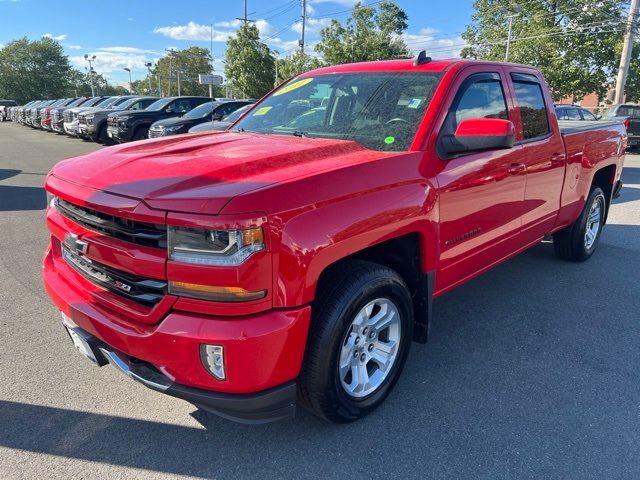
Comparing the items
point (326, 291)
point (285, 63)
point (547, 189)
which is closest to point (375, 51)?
point (285, 63)

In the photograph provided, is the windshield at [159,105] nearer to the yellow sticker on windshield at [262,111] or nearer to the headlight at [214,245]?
the yellow sticker on windshield at [262,111]

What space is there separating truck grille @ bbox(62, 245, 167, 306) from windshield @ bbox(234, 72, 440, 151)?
Answer: 59.1 inches

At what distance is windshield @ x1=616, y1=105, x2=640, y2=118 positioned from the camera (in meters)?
19.3

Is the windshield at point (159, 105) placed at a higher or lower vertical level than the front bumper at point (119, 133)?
higher

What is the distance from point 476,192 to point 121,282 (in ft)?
7.25

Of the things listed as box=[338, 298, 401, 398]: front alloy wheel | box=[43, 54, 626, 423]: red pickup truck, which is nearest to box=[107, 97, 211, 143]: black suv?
box=[43, 54, 626, 423]: red pickup truck

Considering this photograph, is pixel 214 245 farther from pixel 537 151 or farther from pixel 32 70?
pixel 32 70

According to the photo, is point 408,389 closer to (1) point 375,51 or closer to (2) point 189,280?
(2) point 189,280

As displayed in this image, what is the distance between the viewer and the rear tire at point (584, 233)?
518 cm

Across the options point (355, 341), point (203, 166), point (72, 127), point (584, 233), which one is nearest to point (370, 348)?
point (355, 341)

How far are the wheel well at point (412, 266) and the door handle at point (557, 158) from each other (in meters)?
2.01

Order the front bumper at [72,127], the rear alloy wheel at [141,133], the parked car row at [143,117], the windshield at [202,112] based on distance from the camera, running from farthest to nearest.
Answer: the front bumper at [72,127] → the rear alloy wheel at [141,133] → the windshield at [202,112] → the parked car row at [143,117]

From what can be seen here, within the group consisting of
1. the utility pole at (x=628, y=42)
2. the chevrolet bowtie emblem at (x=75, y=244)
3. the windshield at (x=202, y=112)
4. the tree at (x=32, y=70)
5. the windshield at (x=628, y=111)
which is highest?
the tree at (x=32, y=70)

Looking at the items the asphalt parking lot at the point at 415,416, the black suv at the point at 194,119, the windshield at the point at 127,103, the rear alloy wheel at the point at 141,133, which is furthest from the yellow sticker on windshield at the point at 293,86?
the windshield at the point at 127,103
